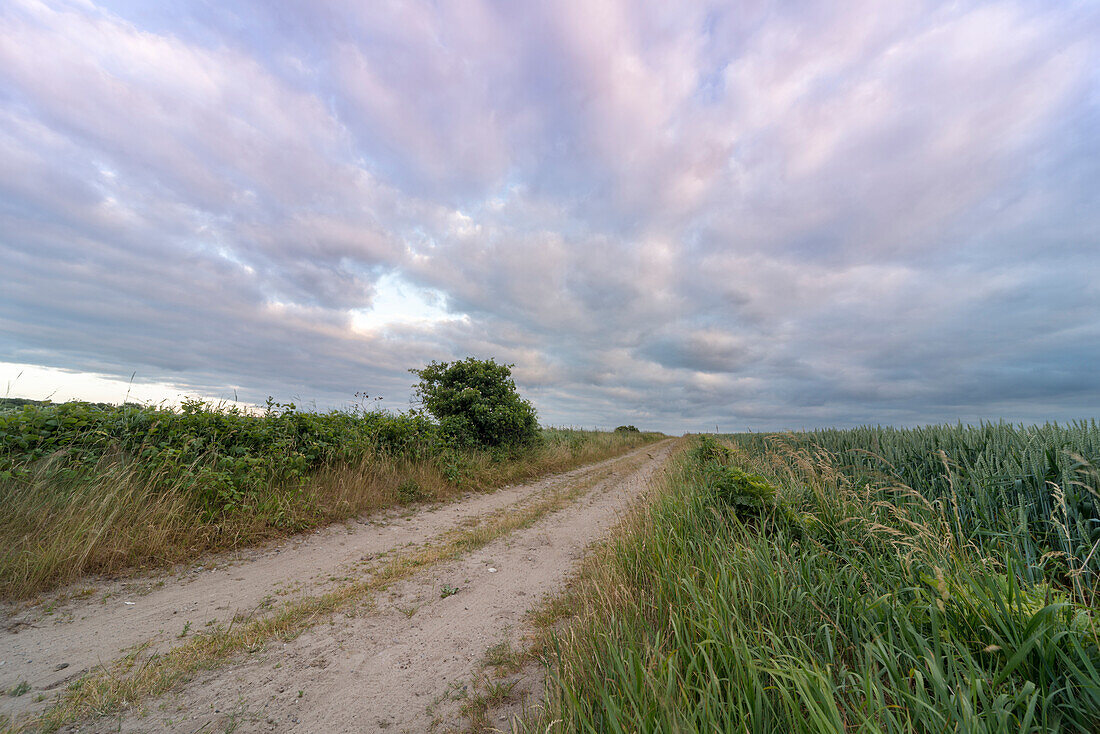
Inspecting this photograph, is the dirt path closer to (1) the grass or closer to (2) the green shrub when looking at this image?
(1) the grass

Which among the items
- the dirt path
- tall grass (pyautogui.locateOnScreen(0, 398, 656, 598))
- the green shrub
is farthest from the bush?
the green shrub

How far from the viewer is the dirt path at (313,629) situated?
107 inches

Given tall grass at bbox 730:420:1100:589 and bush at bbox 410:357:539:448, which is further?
bush at bbox 410:357:539:448

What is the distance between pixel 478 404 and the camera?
42.9 feet

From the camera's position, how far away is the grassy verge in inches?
68.2

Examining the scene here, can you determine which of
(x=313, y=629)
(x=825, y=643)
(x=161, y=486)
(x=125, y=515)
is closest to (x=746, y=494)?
(x=825, y=643)

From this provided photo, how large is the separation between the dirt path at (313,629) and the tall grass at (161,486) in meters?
0.47

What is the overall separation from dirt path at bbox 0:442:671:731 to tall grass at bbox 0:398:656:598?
1.56 feet

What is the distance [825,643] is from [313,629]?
157 inches

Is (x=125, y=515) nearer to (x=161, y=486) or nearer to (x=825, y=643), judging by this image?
(x=161, y=486)

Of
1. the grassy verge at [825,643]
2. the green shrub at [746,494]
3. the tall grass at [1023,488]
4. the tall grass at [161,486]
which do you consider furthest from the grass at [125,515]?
the tall grass at [1023,488]

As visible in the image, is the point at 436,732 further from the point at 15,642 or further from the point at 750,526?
the point at 15,642

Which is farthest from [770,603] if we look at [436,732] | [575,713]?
[436,732]

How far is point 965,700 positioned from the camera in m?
1.52
